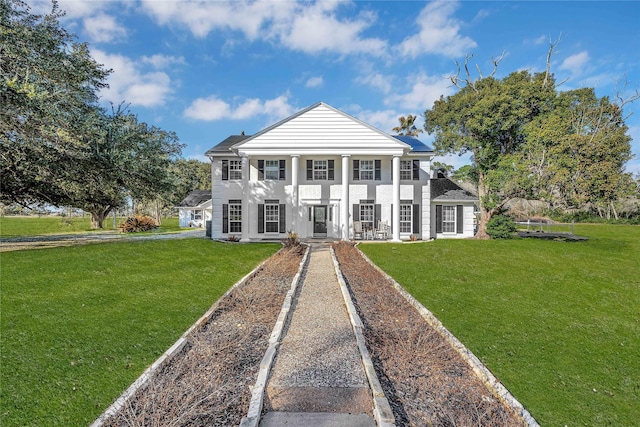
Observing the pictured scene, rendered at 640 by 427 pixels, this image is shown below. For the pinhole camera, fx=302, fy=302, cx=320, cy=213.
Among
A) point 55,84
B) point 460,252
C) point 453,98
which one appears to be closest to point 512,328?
point 460,252

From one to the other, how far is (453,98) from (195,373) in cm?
2634

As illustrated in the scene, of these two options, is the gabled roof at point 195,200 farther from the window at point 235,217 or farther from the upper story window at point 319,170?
the upper story window at point 319,170

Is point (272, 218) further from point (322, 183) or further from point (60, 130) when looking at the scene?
point (60, 130)

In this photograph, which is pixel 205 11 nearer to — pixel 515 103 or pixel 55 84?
pixel 55 84

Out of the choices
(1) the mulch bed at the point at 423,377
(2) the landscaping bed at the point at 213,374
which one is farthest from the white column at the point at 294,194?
(1) the mulch bed at the point at 423,377

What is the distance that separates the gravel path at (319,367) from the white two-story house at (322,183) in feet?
39.2

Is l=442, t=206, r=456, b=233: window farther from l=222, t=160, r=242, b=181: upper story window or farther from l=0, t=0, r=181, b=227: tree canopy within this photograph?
l=0, t=0, r=181, b=227: tree canopy

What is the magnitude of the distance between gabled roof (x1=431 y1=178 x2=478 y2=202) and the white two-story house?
0.07m

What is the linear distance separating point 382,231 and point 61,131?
50.6 feet

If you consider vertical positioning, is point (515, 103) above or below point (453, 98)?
below

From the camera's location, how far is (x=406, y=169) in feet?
64.8

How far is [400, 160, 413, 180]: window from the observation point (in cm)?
1970

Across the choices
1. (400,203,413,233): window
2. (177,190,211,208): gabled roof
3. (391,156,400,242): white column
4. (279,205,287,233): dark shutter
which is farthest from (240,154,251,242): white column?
(177,190,211,208): gabled roof

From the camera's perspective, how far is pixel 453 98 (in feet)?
79.4
